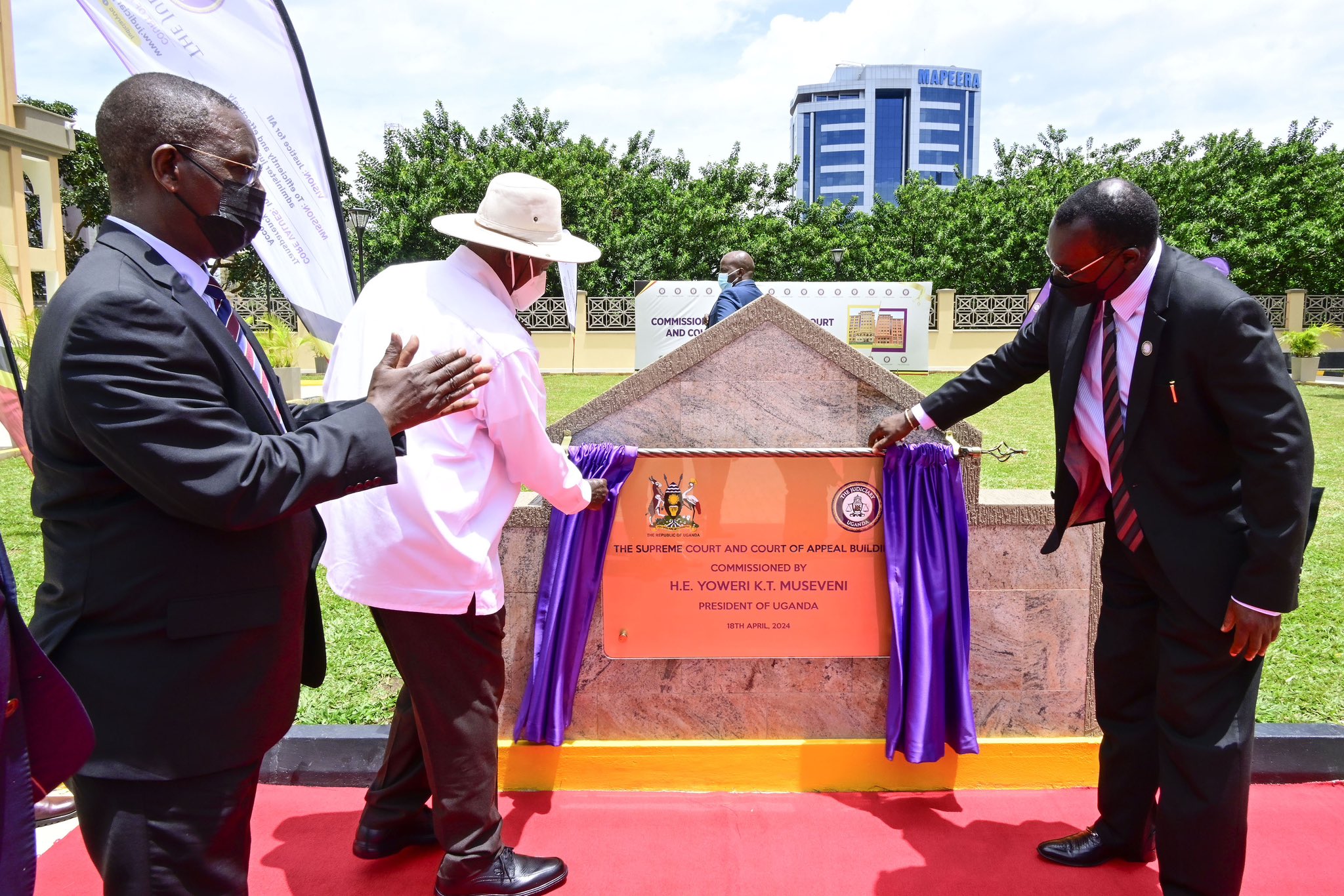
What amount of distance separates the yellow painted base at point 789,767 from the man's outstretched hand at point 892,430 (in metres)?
1.14

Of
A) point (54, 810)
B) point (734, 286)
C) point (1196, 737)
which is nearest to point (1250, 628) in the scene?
point (1196, 737)

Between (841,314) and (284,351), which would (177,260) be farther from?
(841,314)

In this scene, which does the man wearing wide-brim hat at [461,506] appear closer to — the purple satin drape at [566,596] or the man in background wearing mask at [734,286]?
the purple satin drape at [566,596]

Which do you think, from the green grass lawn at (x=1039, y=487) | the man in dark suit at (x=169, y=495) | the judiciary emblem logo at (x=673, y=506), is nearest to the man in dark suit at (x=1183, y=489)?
the judiciary emblem logo at (x=673, y=506)

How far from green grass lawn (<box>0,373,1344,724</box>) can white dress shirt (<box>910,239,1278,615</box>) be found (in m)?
2.07

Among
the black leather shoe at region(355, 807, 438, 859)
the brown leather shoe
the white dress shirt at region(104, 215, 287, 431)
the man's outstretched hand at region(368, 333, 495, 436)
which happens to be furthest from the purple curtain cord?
the brown leather shoe

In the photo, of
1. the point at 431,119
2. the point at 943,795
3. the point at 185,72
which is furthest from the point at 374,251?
the point at 943,795

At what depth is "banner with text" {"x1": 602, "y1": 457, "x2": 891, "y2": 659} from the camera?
3.37 metres

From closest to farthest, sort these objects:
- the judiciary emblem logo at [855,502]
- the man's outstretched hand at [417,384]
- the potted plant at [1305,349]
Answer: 1. the man's outstretched hand at [417,384]
2. the judiciary emblem logo at [855,502]
3. the potted plant at [1305,349]

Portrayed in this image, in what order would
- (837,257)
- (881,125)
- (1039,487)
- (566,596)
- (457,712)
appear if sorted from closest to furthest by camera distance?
1. (457,712)
2. (566,596)
3. (1039,487)
4. (837,257)
5. (881,125)

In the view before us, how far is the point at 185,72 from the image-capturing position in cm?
355

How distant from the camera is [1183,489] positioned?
244cm

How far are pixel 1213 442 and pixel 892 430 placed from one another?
1.04 meters

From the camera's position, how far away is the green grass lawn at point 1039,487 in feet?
13.4
